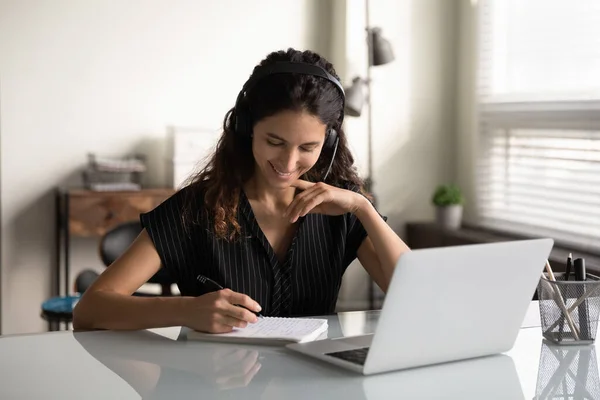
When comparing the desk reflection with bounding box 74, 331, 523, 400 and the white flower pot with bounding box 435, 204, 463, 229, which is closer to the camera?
the desk reflection with bounding box 74, 331, 523, 400

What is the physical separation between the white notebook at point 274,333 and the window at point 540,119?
2247mm

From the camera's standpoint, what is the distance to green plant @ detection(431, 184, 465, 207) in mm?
4449

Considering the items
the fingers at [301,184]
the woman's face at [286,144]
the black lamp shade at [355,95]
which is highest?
the black lamp shade at [355,95]

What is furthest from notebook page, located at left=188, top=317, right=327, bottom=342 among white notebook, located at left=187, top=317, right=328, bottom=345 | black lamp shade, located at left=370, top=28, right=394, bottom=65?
black lamp shade, located at left=370, top=28, right=394, bottom=65

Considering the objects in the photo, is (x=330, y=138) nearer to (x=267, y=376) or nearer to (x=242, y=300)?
(x=242, y=300)

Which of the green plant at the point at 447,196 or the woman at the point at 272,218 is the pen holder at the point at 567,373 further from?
the green plant at the point at 447,196

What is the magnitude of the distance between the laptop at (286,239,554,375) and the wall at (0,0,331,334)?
10.1ft

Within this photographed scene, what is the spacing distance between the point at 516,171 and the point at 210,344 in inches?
118

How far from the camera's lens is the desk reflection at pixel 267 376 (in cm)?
125

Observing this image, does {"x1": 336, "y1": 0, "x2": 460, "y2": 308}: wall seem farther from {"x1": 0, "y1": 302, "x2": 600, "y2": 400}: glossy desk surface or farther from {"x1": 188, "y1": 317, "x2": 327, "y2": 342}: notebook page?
{"x1": 0, "y1": 302, "x2": 600, "y2": 400}: glossy desk surface

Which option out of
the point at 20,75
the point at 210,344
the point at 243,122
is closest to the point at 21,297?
the point at 20,75

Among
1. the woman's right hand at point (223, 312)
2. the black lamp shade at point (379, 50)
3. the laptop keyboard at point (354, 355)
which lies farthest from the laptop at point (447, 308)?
the black lamp shade at point (379, 50)

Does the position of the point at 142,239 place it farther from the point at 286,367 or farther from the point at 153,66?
the point at 153,66

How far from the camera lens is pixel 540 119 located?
403 cm
